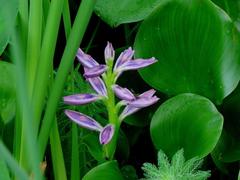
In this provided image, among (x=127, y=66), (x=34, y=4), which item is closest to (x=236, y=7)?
(x=127, y=66)

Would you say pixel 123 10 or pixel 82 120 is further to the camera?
pixel 123 10

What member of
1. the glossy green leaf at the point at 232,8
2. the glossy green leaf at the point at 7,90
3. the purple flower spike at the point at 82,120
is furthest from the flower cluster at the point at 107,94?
the glossy green leaf at the point at 232,8

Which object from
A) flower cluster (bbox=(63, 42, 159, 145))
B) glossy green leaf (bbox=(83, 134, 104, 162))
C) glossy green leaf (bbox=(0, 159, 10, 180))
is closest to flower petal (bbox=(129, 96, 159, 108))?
flower cluster (bbox=(63, 42, 159, 145))

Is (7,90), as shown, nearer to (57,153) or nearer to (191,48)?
(57,153)

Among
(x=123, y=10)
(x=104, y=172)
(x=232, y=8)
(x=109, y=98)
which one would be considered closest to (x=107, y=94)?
(x=109, y=98)

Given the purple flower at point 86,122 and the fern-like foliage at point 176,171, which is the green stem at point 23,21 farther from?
the fern-like foliage at point 176,171
